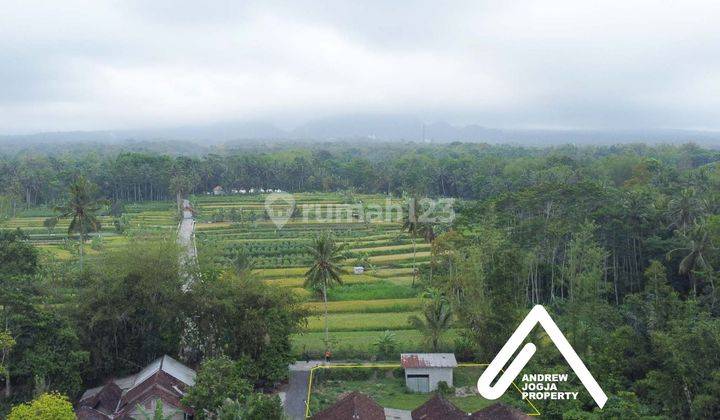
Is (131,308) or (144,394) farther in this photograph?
(131,308)

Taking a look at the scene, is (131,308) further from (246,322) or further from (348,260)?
(348,260)

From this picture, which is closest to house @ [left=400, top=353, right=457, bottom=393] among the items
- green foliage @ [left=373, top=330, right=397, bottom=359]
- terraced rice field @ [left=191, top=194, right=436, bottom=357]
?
green foliage @ [left=373, top=330, right=397, bottom=359]

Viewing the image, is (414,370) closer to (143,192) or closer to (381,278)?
(381,278)

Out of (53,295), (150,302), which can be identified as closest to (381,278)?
(150,302)

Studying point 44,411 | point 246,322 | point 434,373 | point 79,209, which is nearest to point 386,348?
point 434,373

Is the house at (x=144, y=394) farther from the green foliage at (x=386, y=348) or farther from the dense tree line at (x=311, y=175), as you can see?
the dense tree line at (x=311, y=175)

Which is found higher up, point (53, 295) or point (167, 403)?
point (53, 295)

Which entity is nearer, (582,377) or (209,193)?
(582,377)
